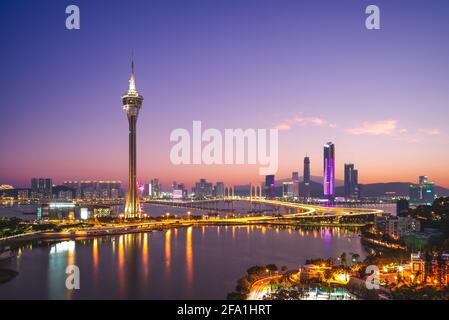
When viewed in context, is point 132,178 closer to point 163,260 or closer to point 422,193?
point 163,260

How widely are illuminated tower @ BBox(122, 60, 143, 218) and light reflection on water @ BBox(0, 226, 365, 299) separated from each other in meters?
3.33

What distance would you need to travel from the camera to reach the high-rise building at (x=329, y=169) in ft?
130

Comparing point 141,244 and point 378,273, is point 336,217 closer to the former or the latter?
point 141,244

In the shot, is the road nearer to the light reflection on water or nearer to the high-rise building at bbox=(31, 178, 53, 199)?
the light reflection on water

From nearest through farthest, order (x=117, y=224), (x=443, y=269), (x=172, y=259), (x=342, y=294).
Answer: (x=342, y=294)
(x=443, y=269)
(x=172, y=259)
(x=117, y=224)

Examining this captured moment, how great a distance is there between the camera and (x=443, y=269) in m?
5.83

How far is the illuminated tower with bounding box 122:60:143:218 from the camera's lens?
16953 mm

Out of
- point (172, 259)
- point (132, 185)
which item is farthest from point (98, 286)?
point (132, 185)

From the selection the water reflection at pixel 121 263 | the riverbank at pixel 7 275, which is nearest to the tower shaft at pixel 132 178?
the water reflection at pixel 121 263

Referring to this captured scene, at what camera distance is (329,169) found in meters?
39.9

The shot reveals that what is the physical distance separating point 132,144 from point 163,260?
9776 millimetres

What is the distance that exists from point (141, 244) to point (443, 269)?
24.5ft

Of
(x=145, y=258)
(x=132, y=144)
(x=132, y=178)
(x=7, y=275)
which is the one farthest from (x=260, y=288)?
(x=132, y=144)
